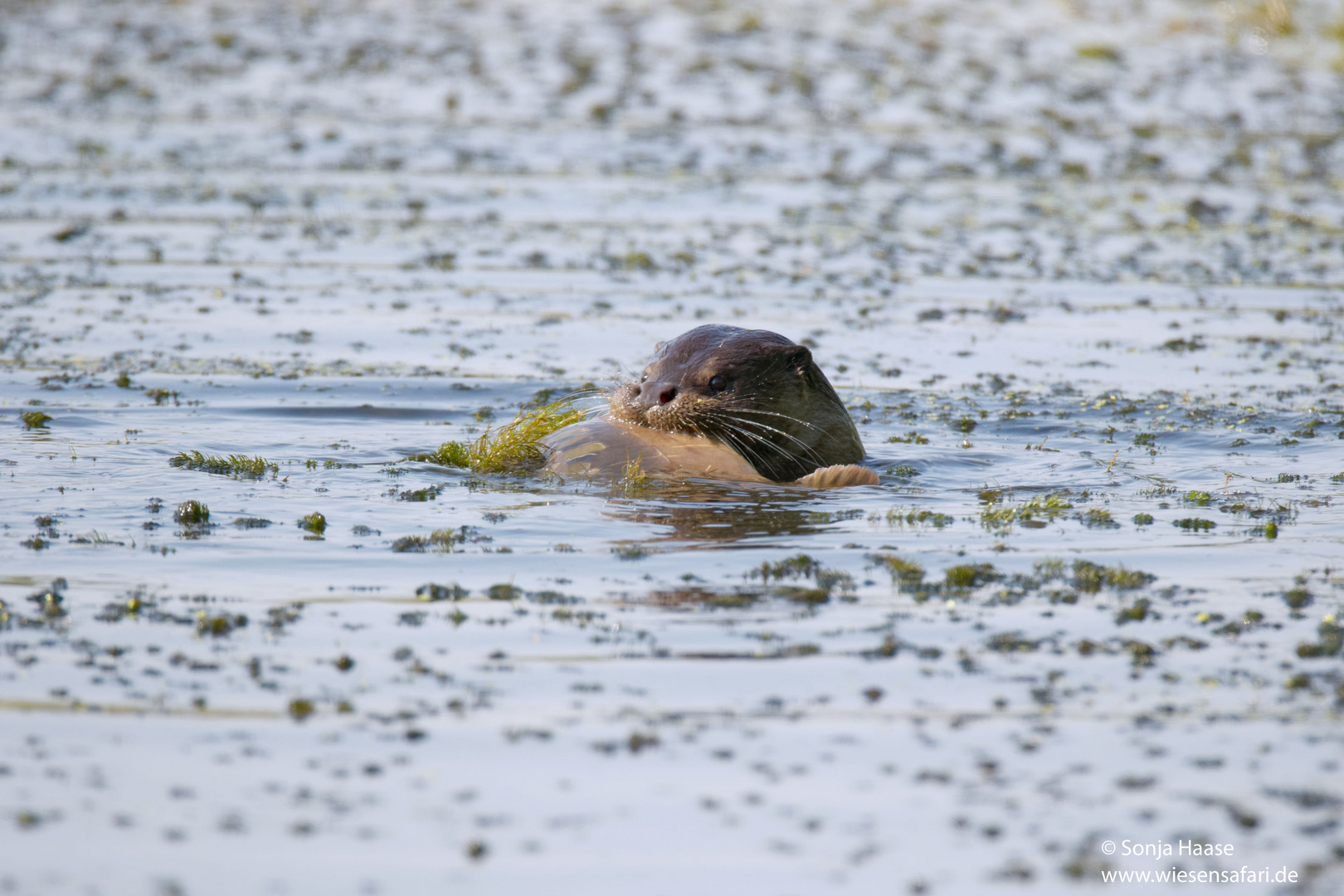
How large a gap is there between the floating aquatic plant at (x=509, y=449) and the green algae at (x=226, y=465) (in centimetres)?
82

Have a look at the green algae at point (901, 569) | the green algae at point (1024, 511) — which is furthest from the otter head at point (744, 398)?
the green algae at point (901, 569)

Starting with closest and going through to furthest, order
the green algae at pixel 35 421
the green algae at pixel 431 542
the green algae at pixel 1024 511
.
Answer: the green algae at pixel 431 542 → the green algae at pixel 1024 511 → the green algae at pixel 35 421

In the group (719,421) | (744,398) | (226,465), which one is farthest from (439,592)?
(226,465)

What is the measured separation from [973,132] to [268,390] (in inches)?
498

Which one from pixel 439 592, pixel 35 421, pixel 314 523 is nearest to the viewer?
pixel 439 592

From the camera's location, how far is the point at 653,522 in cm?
738

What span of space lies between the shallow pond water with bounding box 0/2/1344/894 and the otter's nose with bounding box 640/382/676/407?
47 cm

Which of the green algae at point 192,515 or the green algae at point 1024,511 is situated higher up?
the green algae at point 192,515

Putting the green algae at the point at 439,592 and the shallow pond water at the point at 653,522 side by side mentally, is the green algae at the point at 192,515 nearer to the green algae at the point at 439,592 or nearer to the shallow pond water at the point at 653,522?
the shallow pond water at the point at 653,522

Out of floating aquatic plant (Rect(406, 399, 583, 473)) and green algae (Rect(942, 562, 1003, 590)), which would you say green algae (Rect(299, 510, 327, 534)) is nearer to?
floating aquatic plant (Rect(406, 399, 583, 473))

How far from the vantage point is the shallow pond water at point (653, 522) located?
14.3 ft

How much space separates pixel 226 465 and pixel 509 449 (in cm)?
150

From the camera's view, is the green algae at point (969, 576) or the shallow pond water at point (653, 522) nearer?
the shallow pond water at point (653, 522)

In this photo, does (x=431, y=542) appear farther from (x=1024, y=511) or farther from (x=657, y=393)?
(x=1024, y=511)
